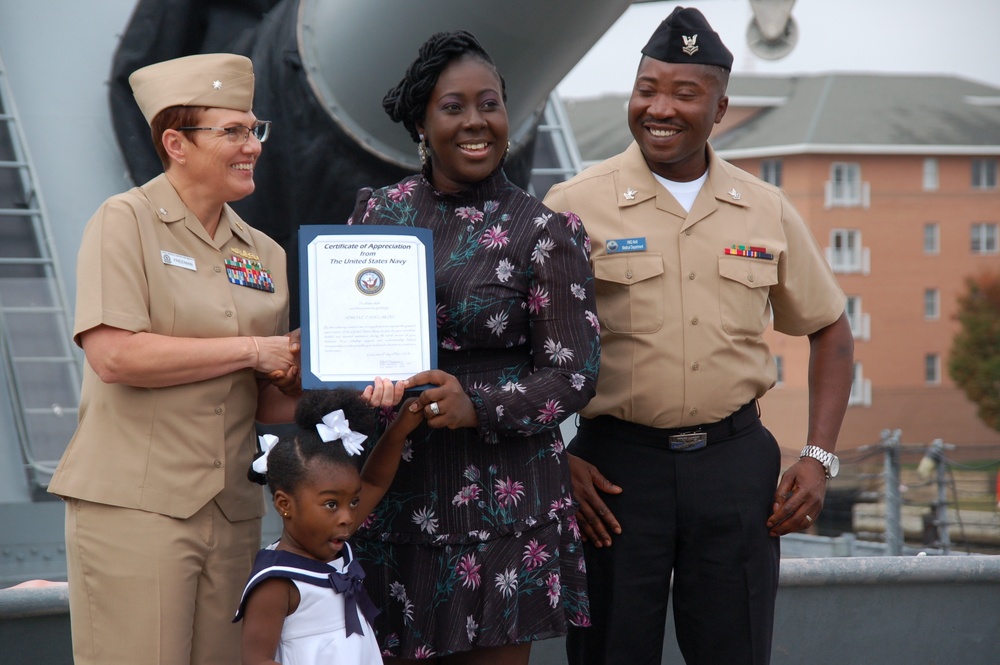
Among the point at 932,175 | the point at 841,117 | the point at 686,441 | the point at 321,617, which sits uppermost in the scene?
the point at 841,117

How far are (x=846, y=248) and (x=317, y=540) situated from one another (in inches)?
1564

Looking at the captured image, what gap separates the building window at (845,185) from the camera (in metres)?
41.3

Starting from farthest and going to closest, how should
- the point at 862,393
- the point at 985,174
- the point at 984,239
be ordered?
the point at 985,174, the point at 984,239, the point at 862,393

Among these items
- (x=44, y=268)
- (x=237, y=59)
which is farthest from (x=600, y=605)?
(x=44, y=268)

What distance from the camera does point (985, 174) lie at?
42.8 m

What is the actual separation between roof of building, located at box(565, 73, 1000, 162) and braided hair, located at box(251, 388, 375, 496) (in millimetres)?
38006

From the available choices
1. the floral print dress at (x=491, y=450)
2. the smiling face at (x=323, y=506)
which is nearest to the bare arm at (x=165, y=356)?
the smiling face at (x=323, y=506)

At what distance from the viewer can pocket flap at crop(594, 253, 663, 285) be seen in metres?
3.14

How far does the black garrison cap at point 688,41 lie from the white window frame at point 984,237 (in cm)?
4101

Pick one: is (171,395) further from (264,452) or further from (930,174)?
(930,174)

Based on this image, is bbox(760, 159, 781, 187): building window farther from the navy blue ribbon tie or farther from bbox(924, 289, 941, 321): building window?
the navy blue ribbon tie

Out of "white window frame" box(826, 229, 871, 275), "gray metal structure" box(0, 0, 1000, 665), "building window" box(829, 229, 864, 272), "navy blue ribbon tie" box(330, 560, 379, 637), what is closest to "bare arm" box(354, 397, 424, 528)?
"navy blue ribbon tie" box(330, 560, 379, 637)

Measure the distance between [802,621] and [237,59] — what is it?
2.55 meters

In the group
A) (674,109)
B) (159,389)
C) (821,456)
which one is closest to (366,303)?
(159,389)
